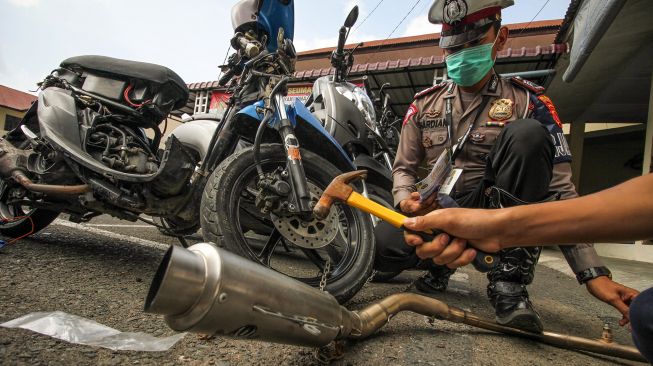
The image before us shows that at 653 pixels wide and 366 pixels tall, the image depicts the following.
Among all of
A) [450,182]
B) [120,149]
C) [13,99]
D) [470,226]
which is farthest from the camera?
[13,99]

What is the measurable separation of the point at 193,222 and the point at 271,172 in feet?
2.40

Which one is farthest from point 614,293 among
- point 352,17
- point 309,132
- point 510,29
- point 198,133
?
point 510,29

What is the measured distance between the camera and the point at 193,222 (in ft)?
7.28

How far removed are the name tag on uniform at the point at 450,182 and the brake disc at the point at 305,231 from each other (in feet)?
1.91

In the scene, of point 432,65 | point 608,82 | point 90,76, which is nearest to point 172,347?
point 90,76

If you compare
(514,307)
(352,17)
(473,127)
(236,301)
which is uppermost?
(352,17)

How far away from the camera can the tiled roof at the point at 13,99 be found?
73.5ft

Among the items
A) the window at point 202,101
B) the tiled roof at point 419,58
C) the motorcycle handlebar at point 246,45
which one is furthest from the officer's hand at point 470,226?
the window at point 202,101

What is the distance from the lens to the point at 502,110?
74.6 inches

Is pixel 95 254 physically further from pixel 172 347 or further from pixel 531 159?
pixel 531 159

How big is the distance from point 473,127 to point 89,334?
188 centimetres

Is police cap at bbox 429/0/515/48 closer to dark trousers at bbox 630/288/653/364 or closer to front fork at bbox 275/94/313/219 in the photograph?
front fork at bbox 275/94/313/219

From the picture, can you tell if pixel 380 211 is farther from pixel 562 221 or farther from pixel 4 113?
pixel 4 113

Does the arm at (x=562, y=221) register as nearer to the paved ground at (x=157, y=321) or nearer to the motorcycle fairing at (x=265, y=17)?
the paved ground at (x=157, y=321)
